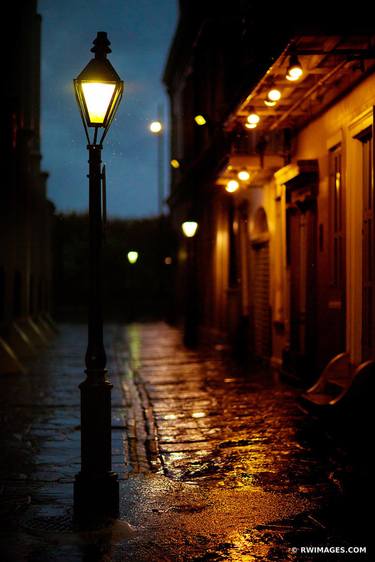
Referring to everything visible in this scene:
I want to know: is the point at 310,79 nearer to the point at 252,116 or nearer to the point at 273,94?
the point at 273,94

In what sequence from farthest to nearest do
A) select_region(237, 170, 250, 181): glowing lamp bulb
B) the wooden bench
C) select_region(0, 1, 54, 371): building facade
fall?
1. select_region(0, 1, 54, 371): building facade
2. select_region(237, 170, 250, 181): glowing lamp bulb
3. the wooden bench

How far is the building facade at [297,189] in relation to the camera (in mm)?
10758

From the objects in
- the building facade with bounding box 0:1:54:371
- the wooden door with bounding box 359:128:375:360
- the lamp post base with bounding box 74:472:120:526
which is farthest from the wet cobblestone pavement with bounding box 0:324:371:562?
the building facade with bounding box 0:1:54:371

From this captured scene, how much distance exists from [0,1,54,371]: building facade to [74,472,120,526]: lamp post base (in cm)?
1006

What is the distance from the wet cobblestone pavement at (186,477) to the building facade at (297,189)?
1561mm

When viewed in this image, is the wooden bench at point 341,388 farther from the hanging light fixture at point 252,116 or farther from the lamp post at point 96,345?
the hanging light fixture at point 252,116

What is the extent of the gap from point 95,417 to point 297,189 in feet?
28.8

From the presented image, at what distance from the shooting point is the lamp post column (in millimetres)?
6445

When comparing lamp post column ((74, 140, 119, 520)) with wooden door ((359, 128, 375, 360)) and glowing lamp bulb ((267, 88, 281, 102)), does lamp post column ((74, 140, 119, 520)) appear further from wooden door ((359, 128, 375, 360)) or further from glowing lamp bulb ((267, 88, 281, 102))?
glowing lamp bulb ((267, 88, 281, 102))

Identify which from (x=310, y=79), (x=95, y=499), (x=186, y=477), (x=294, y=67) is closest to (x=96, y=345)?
(x=95, y=499)

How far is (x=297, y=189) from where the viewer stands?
14500 mm

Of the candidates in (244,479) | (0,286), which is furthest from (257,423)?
(0,286)

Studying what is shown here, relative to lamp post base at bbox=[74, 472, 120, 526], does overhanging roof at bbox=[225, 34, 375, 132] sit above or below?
above

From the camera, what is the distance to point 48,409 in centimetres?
1185
